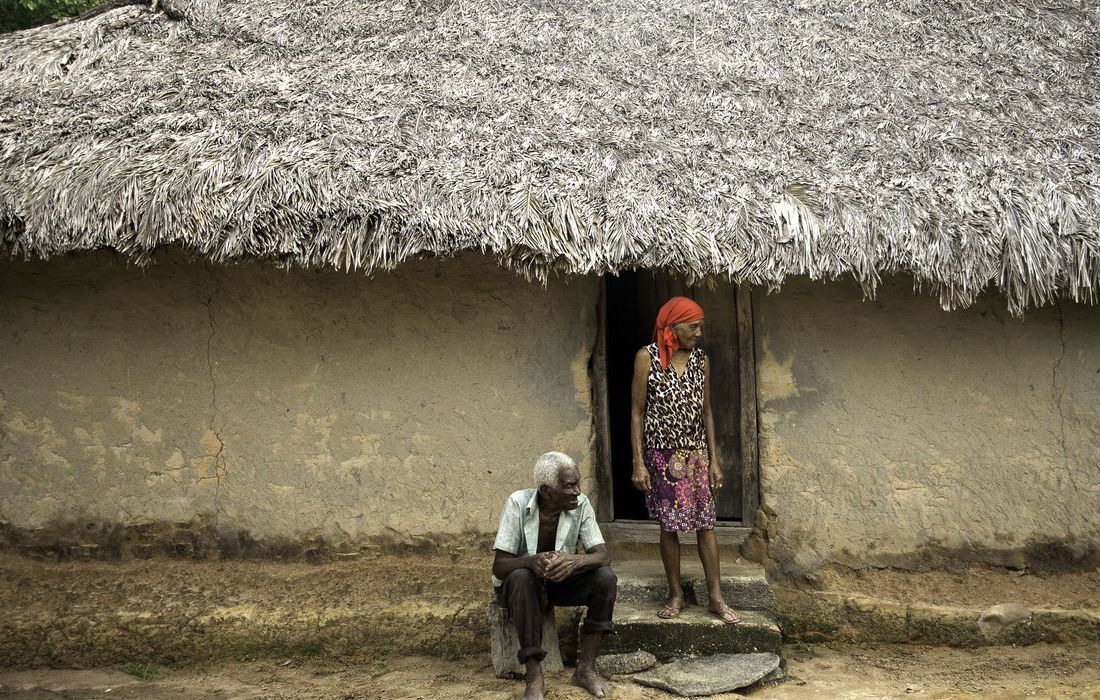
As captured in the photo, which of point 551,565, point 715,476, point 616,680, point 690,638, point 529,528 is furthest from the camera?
point 715,476

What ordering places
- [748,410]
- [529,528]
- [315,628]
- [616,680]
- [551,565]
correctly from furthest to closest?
[748,410]
[315,628]
[616,680]
[529,528]
[551,565]

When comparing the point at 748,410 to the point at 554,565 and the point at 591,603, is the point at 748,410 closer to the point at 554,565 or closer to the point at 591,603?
the point at 591,603

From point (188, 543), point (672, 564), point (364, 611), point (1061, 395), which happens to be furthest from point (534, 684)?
point (1061, 395)

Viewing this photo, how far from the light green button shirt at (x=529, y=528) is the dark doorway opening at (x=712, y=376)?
38.7 inches

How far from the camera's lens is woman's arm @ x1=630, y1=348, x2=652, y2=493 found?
13.4 feet

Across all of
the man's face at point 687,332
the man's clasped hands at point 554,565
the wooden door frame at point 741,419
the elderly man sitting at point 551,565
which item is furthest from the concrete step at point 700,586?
the man's face at point 687,332

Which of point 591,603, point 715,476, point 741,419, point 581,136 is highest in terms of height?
point 581,136

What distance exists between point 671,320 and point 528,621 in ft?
4.54

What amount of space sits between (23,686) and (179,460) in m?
1.14

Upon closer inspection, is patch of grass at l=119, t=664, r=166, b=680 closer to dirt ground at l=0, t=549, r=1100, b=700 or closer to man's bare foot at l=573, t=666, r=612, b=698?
dirt ground at l=0, t=549, r=1100, b=700

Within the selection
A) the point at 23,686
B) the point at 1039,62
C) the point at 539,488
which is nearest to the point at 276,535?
the point at 23,686

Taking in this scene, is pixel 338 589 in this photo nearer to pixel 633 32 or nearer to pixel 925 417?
pixel 925 417

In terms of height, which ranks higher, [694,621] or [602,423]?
[602,423]

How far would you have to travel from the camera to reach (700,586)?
4242 millimetres
